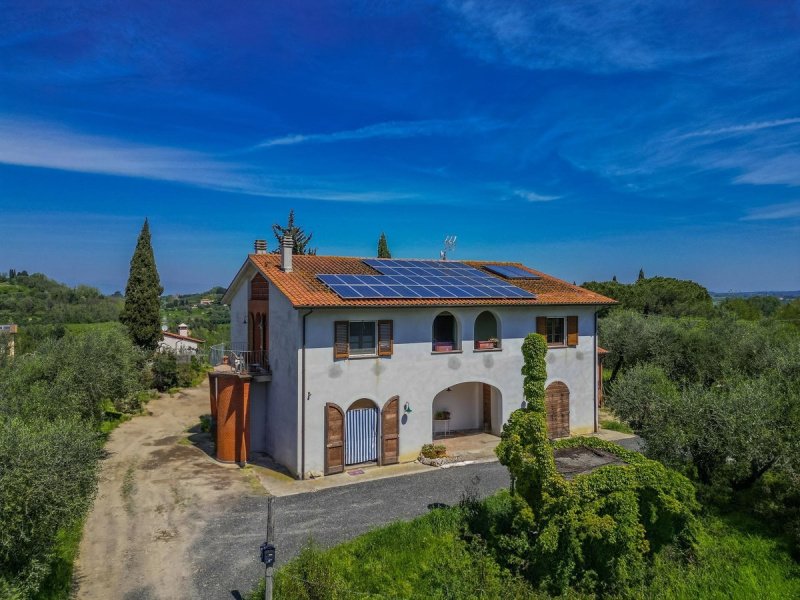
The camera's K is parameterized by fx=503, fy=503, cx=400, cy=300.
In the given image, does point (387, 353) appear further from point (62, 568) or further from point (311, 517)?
point (62, 568)

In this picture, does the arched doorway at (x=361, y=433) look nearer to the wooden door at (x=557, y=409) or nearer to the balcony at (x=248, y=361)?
the balcony at (x=248, y=361)

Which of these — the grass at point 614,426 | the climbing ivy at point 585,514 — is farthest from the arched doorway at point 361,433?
the grass at point 614,426

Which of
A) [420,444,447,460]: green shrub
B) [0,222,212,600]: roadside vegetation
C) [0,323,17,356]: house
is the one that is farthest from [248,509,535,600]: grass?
[0,323,17,356]: house

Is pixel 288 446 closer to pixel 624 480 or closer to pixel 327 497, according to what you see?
pixel 327 497

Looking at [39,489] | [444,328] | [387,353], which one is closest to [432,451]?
[387,353]

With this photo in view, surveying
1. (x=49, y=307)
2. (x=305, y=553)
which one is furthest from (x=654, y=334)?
A: (x=49, y=307)

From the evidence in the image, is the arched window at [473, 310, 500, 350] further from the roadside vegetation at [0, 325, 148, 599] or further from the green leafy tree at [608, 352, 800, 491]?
the roadside vegetation at [0, 325, 148, 599]
